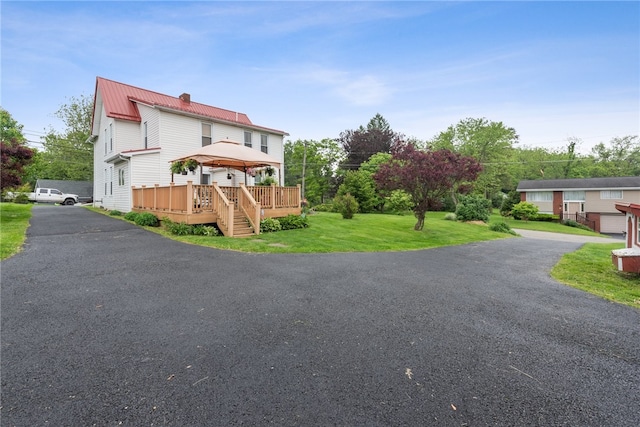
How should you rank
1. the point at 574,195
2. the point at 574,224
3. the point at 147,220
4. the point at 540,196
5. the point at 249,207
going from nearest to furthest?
the point at 249,207, the point at 147,220, the point at 574,224, the point at 574,195, the point at 540,196

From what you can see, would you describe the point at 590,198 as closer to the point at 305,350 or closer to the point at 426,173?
the point at 426,173

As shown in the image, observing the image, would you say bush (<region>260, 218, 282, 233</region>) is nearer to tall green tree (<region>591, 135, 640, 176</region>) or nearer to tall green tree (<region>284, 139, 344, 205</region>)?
tall green tree (<region>284, 139, 344, 205</region>)

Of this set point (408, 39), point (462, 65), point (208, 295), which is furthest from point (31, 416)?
point (462, 65)

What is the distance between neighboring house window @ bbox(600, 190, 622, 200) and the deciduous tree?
28.0m

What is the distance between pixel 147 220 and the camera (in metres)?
11.7

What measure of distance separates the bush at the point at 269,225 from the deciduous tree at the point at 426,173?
5.84m

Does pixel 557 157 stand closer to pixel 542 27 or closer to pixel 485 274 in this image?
pixel 542 27

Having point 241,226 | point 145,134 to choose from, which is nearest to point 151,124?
point 145,134

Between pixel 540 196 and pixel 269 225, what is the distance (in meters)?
36.4

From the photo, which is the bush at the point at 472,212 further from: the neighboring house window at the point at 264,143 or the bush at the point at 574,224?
the neighboring house window at the point at 264,143

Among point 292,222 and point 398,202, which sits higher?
point 398,202

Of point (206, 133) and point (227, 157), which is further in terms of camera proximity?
point (206, 133)

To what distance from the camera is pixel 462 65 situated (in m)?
15.1

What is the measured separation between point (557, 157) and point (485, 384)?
59.7 m
